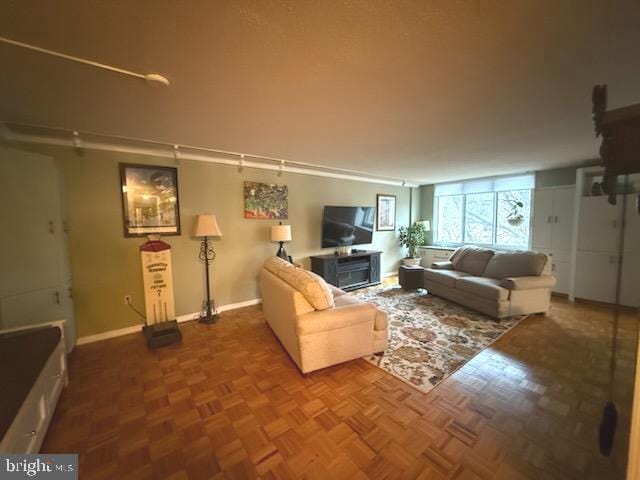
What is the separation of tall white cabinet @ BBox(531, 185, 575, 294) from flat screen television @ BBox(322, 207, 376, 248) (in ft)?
9.67

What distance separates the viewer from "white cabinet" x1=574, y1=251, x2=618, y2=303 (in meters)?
3.64

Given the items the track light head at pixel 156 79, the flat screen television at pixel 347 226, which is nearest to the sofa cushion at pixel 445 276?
the flat screen television at pixel 347 226

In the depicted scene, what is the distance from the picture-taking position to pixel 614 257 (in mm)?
3604

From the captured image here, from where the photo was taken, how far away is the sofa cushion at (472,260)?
13.1ft

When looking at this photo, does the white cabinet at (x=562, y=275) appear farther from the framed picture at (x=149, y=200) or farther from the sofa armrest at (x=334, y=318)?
the framed picture at (x=149, y=200)

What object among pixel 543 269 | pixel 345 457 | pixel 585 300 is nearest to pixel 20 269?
pixel 345 457

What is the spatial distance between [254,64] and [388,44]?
0.78 m

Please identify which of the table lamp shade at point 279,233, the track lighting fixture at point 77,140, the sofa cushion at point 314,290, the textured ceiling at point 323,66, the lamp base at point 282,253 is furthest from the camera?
the lamp base at point 282,253

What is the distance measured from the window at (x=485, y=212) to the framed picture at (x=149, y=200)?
18.7ft

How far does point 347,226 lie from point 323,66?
11.2 feet

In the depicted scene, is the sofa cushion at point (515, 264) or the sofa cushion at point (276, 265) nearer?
the sofa cushion at point (276, 265)

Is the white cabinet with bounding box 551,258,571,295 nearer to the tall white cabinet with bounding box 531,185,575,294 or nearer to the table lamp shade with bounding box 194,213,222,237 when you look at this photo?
the tall white cabinet with bounding box 531,185,575,294

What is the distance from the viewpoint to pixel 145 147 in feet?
9.64

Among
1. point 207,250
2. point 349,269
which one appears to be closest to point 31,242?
point 207,250
